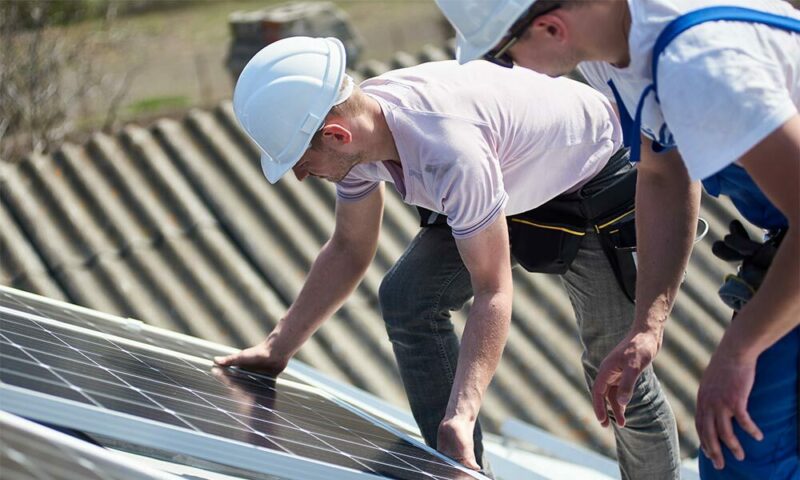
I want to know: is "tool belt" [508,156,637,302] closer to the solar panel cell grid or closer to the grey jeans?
the grey jeans

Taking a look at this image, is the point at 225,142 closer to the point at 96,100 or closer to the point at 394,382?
the point at 394,382

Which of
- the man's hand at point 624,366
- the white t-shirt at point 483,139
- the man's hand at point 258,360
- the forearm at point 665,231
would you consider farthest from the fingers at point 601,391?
the man's hand at point 258,360

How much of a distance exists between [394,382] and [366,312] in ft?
1.45

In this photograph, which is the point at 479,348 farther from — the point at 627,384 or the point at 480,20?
the point at 480,20

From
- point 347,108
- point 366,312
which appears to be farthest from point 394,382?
point 347,108

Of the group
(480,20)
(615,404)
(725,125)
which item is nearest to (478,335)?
(615,404)

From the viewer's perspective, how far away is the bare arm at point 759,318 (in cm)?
198

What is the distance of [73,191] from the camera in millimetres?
6016

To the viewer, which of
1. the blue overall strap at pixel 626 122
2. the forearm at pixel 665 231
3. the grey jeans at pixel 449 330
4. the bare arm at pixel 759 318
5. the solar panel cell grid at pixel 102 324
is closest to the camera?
the bare arm at pixel 759 318

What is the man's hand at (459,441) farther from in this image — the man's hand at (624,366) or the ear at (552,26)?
the ear at (552,26)

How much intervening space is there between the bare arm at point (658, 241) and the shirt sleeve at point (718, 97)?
1.77 feet

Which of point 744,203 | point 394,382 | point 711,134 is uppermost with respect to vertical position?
Result: point 711,134

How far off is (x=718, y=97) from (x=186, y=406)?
1254 mm

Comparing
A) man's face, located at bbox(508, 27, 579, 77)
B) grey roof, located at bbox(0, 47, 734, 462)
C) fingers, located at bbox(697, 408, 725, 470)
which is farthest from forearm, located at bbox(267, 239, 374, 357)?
grey roof, located at bbox(0, 47, 734, 462)
